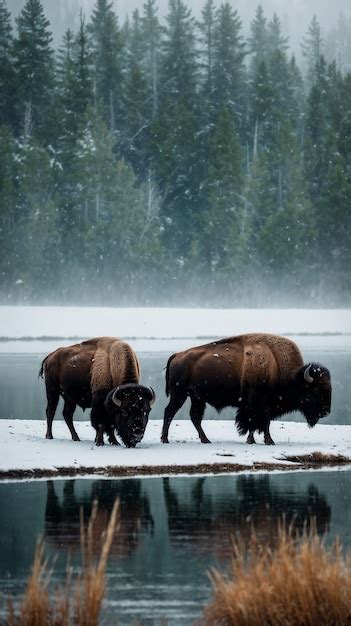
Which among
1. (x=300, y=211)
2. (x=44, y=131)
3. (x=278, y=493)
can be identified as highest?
(x=44, y=131)

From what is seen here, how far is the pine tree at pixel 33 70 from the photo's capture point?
81375 mm

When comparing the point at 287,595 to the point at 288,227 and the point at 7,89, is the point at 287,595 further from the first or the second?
the point at 7,89

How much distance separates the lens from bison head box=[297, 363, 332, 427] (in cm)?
1775

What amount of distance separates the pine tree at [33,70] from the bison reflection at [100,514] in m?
67.9

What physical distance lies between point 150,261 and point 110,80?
18.6 m

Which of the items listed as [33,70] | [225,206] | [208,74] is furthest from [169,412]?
[208,74]

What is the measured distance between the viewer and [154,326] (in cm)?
5822

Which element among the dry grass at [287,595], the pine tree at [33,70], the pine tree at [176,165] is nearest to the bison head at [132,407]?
the dry grass at [287,595]

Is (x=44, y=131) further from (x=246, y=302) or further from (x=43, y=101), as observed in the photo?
(x=246, y=302)

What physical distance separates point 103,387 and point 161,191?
6257cm

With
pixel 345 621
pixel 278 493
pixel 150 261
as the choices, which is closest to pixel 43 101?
pixel 150 261

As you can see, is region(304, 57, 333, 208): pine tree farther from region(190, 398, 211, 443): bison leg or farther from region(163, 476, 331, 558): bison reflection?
region(163, 476, 331, 558): bison reflection

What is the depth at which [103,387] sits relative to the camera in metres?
17.5

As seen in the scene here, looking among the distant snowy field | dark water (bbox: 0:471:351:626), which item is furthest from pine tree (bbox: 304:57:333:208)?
dark water (bbox: 0:471:351:626)
